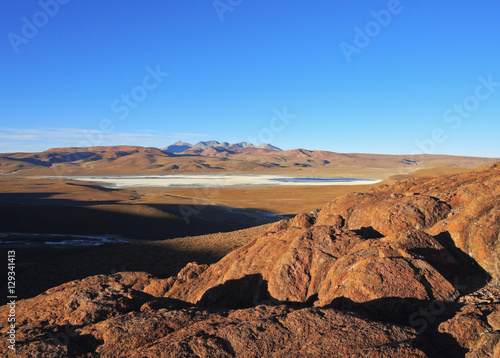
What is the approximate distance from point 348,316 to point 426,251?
134 inches

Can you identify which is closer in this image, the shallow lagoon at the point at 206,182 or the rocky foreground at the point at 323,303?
the rocky foreground at the point at 323,303

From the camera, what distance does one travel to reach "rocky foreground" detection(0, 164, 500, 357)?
4391 mm

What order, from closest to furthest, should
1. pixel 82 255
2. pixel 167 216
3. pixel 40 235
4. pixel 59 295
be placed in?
pixel 59 295
pixel 82 255
pixel 40 235
pixel 167 216

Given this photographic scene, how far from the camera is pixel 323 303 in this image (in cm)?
624

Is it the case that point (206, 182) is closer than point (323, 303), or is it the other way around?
point (323, 303)

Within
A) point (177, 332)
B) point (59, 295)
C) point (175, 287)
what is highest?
point (177, 332)

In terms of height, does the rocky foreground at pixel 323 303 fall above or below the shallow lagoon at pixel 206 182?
above

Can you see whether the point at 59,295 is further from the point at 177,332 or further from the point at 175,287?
the point at 177,332

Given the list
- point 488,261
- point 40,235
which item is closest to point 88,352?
point 488,261

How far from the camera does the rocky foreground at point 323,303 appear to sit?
4391 millimetres

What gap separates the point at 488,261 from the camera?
6.93 metres

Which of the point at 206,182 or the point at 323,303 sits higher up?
the point at 323,303

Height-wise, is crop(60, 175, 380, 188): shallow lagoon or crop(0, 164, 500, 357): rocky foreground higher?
crop(0, 164, 500, 357): rocky foreground

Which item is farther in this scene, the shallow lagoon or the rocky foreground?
the shallow lagoon
